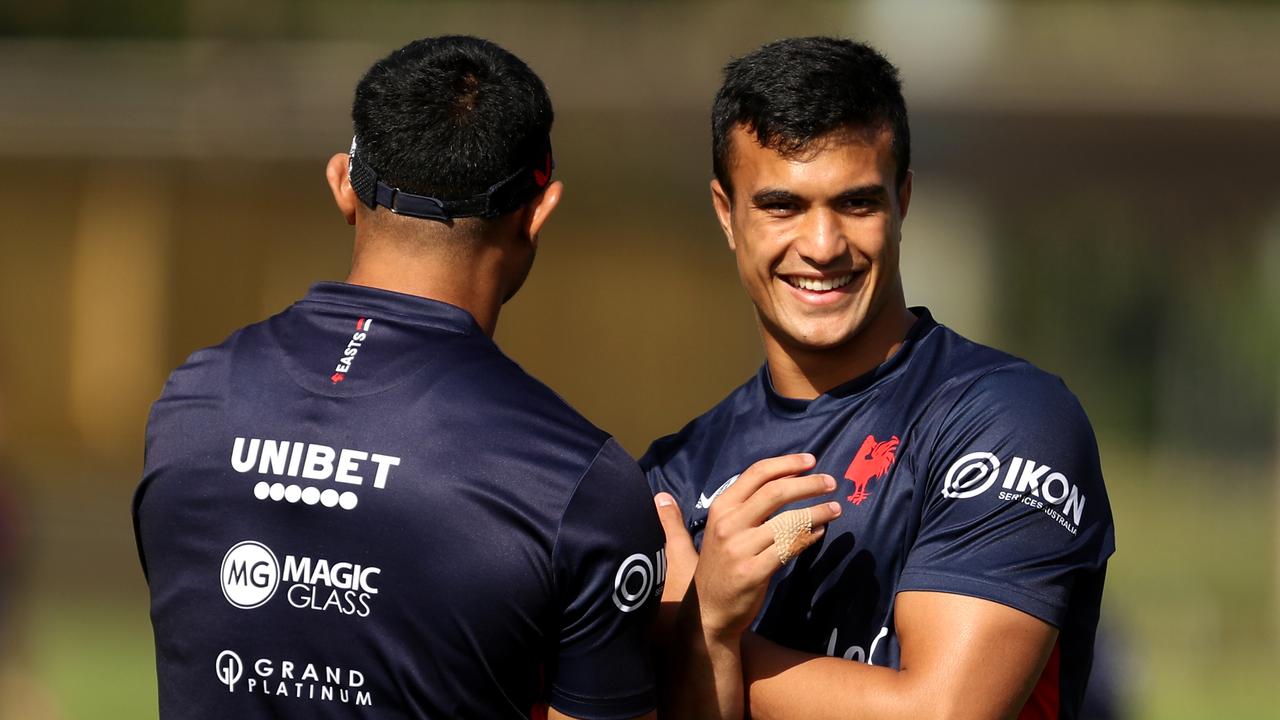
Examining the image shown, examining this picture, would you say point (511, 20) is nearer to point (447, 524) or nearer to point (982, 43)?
point (982, 43)

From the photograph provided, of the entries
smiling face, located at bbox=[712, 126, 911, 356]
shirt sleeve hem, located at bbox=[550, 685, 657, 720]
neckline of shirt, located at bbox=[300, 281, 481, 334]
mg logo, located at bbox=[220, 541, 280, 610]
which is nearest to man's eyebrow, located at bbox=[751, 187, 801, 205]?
smiling face, located at bbox=[712, 126, 911, 356]

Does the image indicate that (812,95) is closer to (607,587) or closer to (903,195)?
(903,195)

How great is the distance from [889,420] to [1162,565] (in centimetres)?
1228

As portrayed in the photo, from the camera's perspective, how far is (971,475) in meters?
2.94

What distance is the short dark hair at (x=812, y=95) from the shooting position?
326 cm

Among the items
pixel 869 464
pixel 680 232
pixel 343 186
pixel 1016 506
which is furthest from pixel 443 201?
pixel 680 232

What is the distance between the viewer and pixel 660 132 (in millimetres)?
15172

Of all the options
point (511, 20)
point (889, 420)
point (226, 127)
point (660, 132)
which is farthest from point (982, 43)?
point (889, 420)

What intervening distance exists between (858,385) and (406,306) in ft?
3.63

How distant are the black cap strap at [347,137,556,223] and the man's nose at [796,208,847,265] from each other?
0.69m

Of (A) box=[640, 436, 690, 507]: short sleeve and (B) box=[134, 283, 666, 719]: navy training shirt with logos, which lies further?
(A) box=[640, 436, 690, 507]: short sleeve

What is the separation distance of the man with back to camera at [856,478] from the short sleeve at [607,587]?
0.23m

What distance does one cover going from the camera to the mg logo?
2.64m

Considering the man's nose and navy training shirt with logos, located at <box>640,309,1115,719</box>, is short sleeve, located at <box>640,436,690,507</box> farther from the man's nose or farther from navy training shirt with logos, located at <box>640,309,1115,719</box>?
the man's nose
